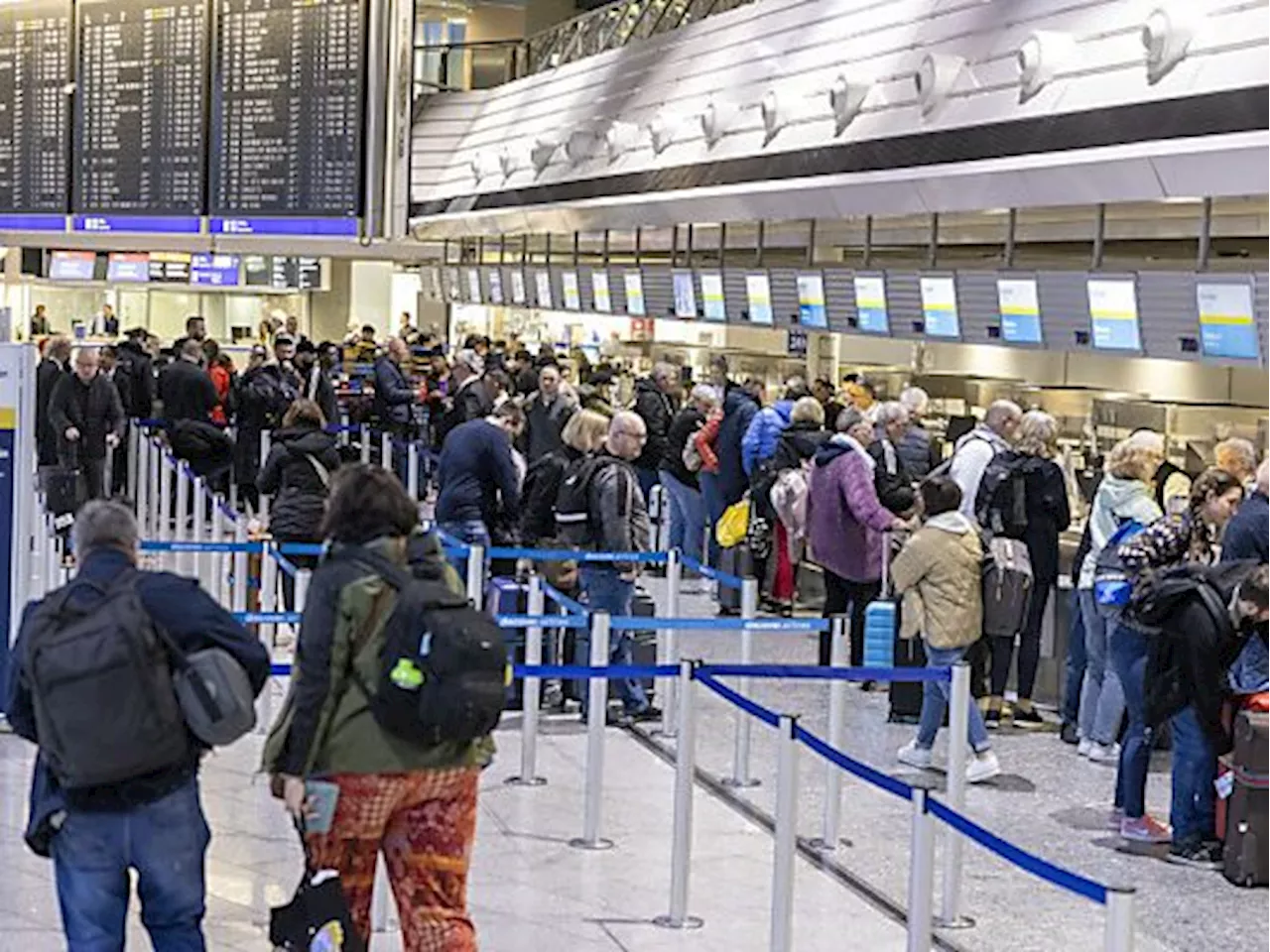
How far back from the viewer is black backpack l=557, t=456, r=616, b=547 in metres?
12.3

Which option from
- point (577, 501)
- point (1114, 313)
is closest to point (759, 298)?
point (577, 501)

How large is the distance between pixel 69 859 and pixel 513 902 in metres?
2.62

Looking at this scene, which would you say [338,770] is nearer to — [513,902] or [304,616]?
[304,616]

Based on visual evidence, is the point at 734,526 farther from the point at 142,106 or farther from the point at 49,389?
the point at 142,106

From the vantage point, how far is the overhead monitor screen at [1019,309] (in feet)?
41.3

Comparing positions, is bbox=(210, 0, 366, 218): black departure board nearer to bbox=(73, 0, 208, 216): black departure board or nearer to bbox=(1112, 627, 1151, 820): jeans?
bbox=(73, 0, 208, 216): black departure board

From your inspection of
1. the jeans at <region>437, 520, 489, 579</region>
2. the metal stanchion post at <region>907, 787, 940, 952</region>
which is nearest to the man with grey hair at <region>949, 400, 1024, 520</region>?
the jeans at <region>437, 520, 489, 579</region>

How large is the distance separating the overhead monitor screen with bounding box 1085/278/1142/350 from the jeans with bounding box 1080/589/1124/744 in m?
1.16

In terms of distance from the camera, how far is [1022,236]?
15609mm

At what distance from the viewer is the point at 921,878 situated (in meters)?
6.97

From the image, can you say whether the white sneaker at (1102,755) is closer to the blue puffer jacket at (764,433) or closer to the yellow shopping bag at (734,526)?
the yellow shopping bag at (734,526)

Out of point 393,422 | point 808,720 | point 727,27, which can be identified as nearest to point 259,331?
point 393,422

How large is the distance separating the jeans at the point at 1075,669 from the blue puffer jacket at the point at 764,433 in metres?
3.86

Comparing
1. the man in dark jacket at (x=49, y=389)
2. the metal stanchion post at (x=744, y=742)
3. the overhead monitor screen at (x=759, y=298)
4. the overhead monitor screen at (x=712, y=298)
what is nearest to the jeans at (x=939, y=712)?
the metal stanchion post at (x=744, y=742)
